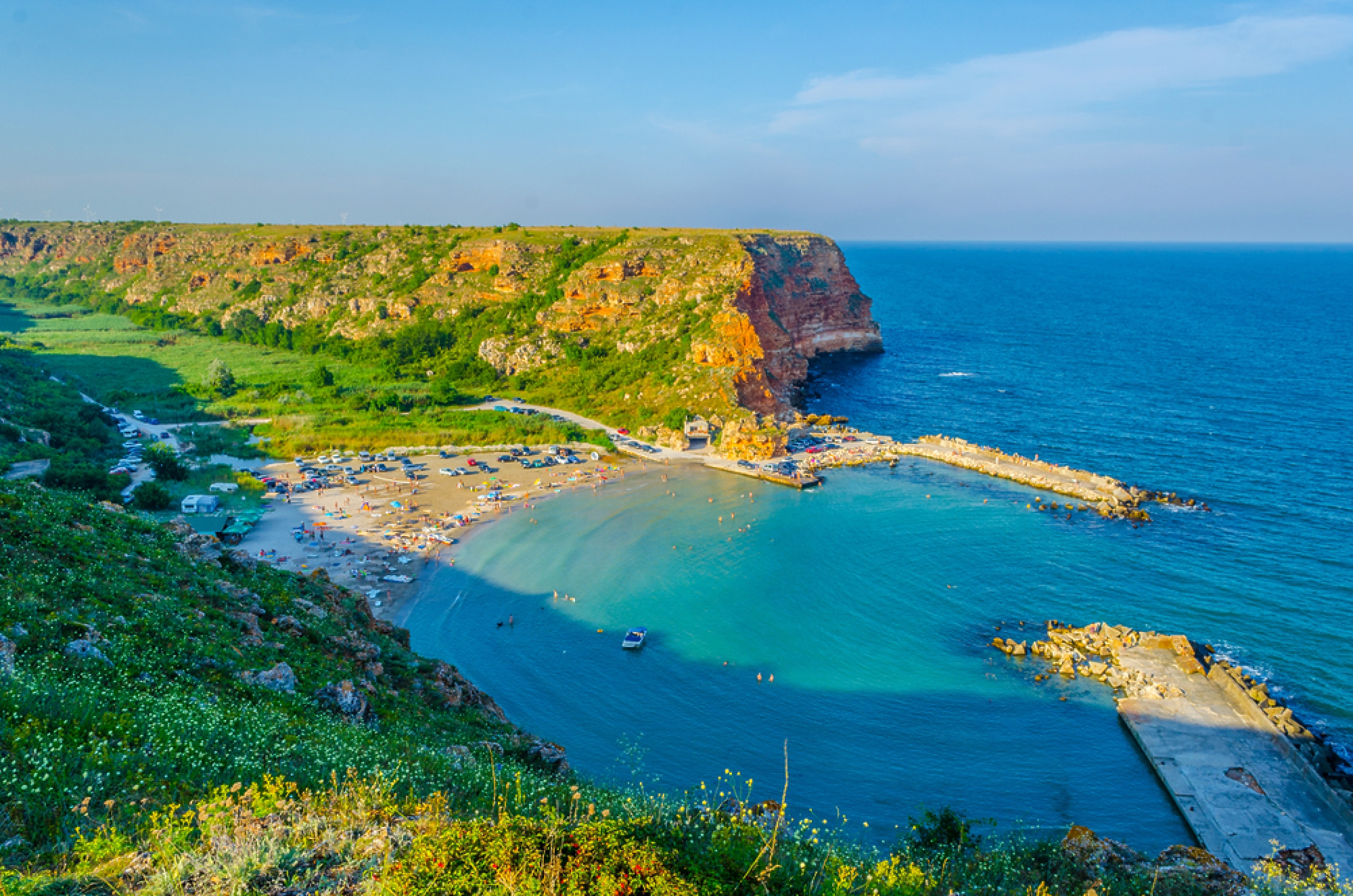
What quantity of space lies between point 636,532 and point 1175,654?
2789 centimetres

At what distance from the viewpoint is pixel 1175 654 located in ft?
101

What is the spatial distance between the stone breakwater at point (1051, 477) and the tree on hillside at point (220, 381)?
226ft

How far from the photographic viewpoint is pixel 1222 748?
25.6m

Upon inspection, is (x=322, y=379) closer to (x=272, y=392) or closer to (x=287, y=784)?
(x=272, y=392)

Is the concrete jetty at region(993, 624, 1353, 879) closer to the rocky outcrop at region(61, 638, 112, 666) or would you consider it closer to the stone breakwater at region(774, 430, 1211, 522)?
the stone breakwater at region(774, 430, 1211, 522)

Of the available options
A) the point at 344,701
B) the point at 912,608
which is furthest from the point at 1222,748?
the point at 344,701

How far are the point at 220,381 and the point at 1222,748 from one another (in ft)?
283

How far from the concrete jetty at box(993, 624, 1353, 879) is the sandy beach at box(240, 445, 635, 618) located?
30.6m

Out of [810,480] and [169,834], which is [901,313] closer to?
[810,480]

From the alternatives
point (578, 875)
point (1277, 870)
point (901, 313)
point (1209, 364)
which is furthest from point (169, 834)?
point (901, 313)

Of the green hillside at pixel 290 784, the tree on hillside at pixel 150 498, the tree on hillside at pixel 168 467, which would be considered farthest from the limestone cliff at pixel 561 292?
the green hillside at pixel 290 784

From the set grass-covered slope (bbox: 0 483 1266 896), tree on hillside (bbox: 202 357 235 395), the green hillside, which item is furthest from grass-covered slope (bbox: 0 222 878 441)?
grass-covered slope (bbox: 0 483 1266 896)

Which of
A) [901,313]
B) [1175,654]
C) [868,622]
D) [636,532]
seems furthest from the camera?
[901,313]

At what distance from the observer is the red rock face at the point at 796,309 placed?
252 feet
